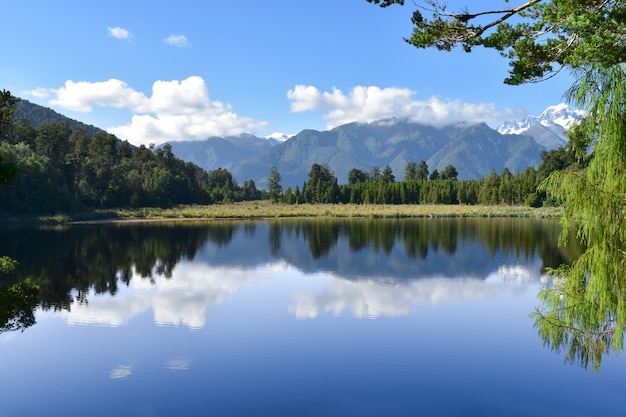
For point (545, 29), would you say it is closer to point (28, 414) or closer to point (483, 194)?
point (28, 414)

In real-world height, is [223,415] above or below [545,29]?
below

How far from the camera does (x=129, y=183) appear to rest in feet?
319

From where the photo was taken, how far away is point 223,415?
10.7 meters

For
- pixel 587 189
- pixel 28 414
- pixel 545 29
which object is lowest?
pixel 28 414

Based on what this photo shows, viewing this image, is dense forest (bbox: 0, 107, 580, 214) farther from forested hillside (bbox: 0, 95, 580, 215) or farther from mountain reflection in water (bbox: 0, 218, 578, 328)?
mountain reflection in water (bbox: 0, 218, 578, 328)

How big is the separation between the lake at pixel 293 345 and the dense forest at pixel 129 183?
153 ft

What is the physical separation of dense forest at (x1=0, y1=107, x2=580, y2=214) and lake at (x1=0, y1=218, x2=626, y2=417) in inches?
1836

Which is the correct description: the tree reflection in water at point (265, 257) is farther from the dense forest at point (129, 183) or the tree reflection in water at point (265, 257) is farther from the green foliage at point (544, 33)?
the dense forest at point (129, 183)

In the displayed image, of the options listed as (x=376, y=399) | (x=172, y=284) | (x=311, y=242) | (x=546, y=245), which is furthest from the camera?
(x=311, y=242)

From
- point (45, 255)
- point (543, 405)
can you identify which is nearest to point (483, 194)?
point (45, 255)

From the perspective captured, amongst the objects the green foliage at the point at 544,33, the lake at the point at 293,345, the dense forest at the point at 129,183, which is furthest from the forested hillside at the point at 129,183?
the green foliage at the point at 544,33

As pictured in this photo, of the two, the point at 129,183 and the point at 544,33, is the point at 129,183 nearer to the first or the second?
the point at 129,183

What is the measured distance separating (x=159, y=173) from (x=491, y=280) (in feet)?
298

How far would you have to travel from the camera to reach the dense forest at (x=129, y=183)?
73.0 meters
